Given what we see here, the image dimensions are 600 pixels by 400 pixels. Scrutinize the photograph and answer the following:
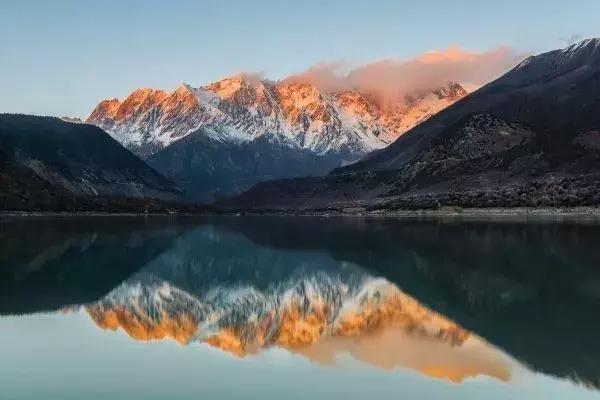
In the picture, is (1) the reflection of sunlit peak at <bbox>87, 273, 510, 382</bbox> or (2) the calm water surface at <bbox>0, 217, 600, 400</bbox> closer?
(2) the calm water surface at <bbox>0, 217, 600, 400</bbox>

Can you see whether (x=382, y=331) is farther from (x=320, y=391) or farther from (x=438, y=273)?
(x=438, y=273)

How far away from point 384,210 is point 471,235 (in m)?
116

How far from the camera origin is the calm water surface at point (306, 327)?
65.4 ft

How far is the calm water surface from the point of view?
1994 cm

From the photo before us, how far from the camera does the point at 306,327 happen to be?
2950cm

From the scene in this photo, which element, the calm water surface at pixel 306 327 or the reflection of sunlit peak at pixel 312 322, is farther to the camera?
the reflection of sunlit peak at pixel 312 322

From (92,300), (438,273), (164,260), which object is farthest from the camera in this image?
(164,260)

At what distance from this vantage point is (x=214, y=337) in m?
27.2

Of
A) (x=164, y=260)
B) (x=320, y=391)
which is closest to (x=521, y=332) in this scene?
(x=320, y=391)

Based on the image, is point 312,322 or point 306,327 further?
point 312,322

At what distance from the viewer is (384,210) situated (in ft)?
646

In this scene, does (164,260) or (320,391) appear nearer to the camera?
(320,391)

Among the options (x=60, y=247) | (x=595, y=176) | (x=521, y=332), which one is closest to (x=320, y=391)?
(x=521, y=332)

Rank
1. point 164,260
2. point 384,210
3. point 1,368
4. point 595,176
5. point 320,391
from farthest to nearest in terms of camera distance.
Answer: point 384,210
point 595,176
point 164,260
point 1,368
point 320,391
